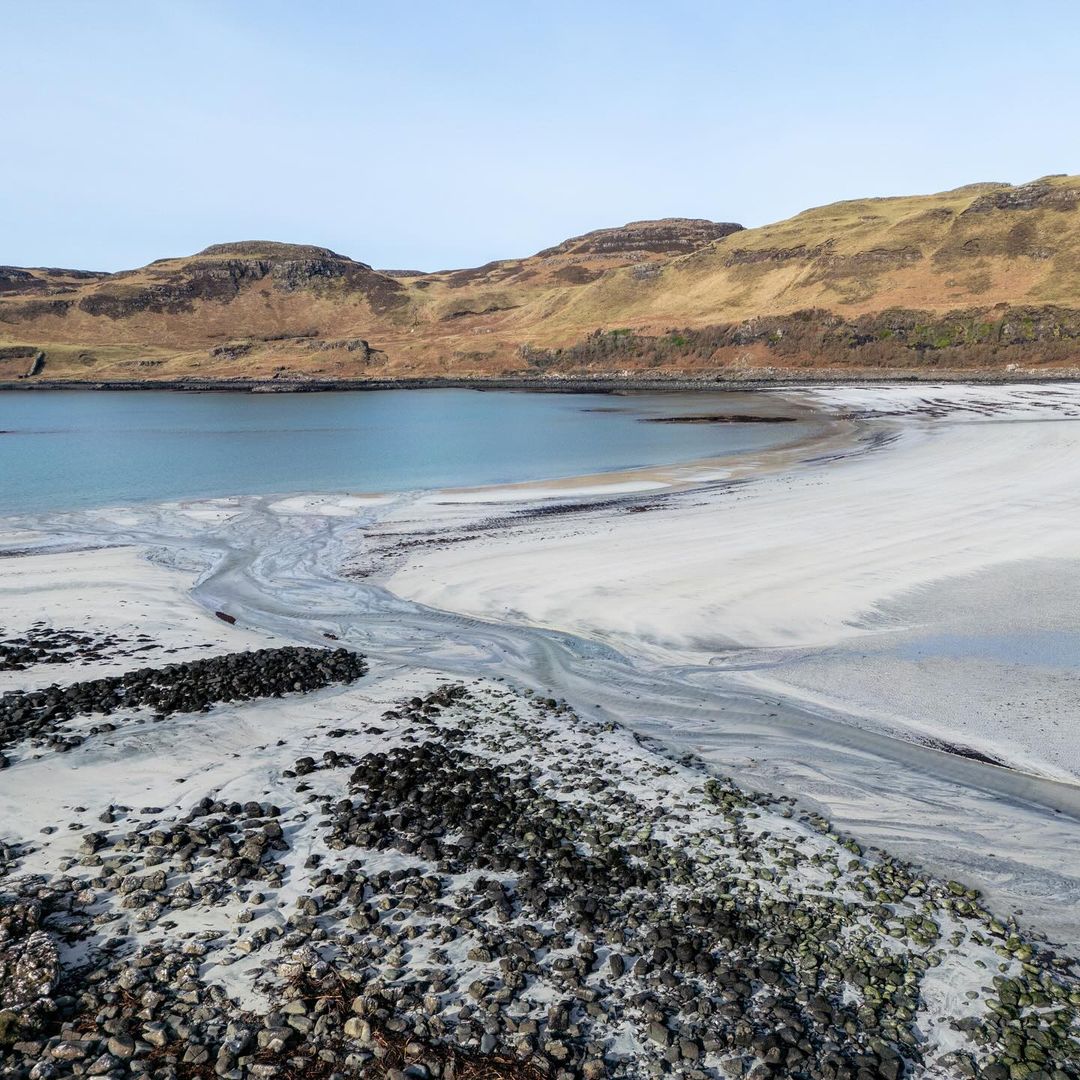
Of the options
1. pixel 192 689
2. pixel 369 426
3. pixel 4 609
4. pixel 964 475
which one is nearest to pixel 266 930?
pixel 192 689

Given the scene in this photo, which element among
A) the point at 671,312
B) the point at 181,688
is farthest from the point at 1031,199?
the point at 181,688

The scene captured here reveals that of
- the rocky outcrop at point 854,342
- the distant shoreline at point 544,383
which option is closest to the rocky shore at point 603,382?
the distant shoreline at point 544,383

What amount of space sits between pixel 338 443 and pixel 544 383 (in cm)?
5901

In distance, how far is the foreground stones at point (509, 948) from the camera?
5.70 meters

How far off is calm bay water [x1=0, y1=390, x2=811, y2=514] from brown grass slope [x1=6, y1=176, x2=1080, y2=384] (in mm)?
27157

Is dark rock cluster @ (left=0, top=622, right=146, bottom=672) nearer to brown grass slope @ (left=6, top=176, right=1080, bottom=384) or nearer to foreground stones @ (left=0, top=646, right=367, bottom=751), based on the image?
foreground stones @ (left=0, top=646, right=367, bottom=751)

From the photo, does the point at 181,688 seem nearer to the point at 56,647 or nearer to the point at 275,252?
the point at 56,647

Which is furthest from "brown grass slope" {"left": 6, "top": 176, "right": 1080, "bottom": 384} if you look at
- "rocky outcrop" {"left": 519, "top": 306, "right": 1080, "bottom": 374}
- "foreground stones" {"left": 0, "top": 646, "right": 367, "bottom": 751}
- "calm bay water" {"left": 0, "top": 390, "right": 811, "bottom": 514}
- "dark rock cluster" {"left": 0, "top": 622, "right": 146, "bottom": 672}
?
"dark rock cluster" {"left": 0, "top": 622, "right": 146, "bottom": 672}

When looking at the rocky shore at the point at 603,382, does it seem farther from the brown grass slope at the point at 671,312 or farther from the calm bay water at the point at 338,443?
the calm bay water at the point at 338,443

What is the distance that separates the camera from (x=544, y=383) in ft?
350

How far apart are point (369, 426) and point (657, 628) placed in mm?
49664

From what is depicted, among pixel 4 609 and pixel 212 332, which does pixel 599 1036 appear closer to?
pixel 4 609

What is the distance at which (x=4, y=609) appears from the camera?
1684 cm

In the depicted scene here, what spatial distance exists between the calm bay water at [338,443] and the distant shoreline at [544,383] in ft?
39.4
